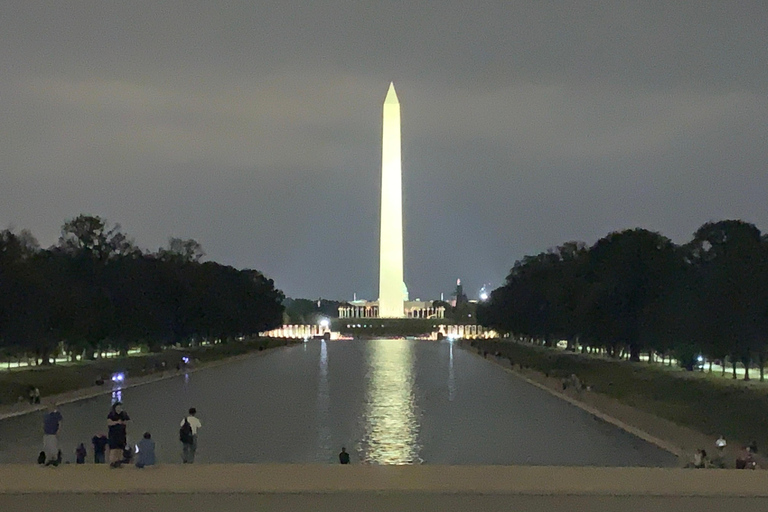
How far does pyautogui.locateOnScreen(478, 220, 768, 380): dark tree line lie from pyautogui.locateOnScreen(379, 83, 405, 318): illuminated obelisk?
22.1m

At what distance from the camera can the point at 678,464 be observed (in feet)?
73.1

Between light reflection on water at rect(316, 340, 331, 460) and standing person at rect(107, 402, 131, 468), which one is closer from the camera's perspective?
standing person at rect(107, 402, 131, 468)

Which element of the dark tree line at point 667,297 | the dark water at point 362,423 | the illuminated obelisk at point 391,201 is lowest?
the dark water at point 362,423

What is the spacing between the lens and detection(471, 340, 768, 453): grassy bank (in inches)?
1082

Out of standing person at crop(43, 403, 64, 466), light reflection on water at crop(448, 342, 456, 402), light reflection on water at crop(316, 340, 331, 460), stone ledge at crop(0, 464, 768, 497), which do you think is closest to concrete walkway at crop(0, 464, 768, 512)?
stone ledge at crop(0, 464, 768, 497)

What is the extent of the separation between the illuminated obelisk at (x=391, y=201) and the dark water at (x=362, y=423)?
174ft

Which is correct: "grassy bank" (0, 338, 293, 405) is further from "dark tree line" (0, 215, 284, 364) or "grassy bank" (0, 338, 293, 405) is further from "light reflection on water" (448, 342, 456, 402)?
"light reflection on water" (448, 342, 456, 402)

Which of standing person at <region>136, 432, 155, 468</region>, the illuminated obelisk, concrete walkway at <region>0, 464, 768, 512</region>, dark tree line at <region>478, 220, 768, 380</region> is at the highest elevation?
the illuminated obelisk

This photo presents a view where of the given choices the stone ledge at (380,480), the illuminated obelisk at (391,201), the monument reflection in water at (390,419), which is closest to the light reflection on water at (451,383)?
the monument reflection in water at (390,419)

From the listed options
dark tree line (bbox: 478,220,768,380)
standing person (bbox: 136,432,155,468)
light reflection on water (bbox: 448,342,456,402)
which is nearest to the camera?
standing person (bbox: 136,432,155,468)

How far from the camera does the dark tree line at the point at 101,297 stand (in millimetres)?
44844

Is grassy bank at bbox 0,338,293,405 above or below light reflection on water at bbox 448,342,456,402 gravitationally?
above

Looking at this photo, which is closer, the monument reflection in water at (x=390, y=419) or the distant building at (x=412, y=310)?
the monument reflection in water at (x=390, y=419)

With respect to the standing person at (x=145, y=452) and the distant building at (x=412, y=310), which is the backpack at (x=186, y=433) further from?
the distant building at (x=412, y=310)
